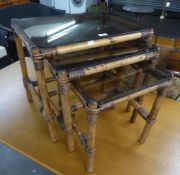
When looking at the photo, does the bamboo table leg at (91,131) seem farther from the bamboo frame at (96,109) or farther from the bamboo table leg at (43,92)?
the bamboo table leg at (43,92)

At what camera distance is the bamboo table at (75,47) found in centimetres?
66

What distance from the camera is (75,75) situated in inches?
25.6

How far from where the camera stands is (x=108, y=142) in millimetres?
985

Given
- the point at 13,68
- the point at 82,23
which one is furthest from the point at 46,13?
the point at 82,23

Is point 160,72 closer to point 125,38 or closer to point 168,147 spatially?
point 125,38

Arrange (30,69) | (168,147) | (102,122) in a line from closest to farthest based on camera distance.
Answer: (168,147), (102,122), (30,69)

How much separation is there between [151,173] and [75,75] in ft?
1.89

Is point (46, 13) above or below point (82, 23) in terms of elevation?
below

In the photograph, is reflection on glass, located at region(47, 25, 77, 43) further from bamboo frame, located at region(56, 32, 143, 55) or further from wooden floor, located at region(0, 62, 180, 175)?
wooden floor, located at region(0, 62, 180, 175)

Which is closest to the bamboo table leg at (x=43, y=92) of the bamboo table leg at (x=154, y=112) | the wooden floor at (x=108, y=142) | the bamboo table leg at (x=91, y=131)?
the wooden floor at (x=108, y=142)

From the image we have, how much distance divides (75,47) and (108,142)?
55 centimetres

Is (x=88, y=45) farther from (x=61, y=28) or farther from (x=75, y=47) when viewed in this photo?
(x=61, y=28)

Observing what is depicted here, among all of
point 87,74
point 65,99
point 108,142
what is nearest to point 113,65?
point 87,74

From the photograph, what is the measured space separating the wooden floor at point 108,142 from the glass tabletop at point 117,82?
0.33 meters
